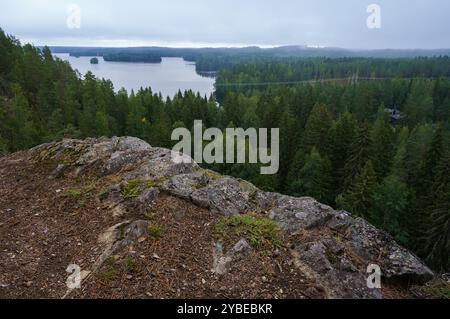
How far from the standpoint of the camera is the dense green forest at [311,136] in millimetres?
26500

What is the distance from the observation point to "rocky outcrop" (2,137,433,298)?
599cm

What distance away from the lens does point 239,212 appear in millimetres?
7660

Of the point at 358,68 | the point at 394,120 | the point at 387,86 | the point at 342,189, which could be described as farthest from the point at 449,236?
the point at 358,68

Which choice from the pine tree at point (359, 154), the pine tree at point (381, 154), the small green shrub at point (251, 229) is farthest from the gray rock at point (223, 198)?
the pine tree at point (381, 154)

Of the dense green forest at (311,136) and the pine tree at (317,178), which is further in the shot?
the pine tree at (317,178)

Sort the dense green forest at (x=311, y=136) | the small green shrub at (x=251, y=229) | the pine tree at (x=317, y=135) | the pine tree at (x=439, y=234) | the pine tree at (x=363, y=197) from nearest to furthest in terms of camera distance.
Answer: the small green shrub at (x=251, y=229), the pine tree at (x=439, y=234), the pine tree at (x=363, y=197), the dense green forest at (x=311, y=136), the pine tree at (x=317, y=135)

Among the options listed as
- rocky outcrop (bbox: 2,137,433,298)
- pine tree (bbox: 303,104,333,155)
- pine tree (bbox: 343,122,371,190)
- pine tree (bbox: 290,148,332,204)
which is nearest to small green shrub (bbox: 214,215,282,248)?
rocky outcrop (bbox: 2,137,433,298)

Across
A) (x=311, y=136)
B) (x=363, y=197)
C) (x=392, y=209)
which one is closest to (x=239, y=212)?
(x=363, y=197)

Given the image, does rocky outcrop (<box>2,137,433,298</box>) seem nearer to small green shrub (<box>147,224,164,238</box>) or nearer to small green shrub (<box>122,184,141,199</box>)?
small green shrub (<box>122,184,141,199</box>)

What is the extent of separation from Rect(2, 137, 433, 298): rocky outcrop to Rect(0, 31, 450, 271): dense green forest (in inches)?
790

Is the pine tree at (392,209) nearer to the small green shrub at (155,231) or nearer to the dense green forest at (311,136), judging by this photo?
the dense green forest at (311,136)

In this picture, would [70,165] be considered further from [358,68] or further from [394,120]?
[358,68]

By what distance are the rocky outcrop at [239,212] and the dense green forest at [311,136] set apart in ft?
65.8

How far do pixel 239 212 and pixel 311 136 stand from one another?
31.7 m
